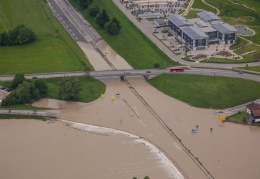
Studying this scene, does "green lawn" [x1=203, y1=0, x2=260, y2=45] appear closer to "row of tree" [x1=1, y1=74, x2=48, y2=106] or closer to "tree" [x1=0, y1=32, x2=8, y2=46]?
"tree" [x1=0, y1=32, x2=8, y2=46]

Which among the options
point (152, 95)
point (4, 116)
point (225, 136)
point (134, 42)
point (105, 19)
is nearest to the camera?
point (225, 136)

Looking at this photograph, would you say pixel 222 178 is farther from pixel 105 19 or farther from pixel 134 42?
pixel 105 19

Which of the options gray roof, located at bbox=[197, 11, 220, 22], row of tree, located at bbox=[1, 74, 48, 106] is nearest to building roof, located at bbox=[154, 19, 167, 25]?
gray roof, located at bbox=[197, 11, 220, 22]

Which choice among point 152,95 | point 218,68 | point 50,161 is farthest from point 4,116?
point 218,68

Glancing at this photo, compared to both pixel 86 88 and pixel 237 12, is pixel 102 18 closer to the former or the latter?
pixel 86 88

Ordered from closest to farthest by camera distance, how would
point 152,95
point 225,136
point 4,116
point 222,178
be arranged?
point 222,178
point 225,136
point 4,116
point 152,95

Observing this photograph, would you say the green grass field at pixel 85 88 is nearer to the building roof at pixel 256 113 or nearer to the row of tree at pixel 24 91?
the row of tree at pixel 24 91

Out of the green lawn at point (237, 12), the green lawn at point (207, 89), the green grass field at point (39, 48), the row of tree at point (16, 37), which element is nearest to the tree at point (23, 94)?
the green grass field at point (39, 48)
